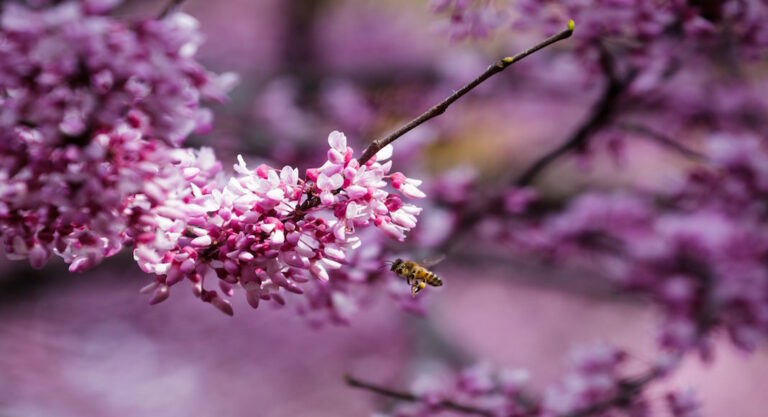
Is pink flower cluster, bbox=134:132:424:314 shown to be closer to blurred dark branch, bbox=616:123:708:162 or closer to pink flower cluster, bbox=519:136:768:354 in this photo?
blurred dark branch, bbox=616:123:708:162

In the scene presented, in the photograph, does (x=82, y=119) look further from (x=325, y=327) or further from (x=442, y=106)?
(x=325, y=327)

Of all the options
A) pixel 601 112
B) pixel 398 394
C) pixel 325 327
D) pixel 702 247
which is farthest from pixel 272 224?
pixel 325 327

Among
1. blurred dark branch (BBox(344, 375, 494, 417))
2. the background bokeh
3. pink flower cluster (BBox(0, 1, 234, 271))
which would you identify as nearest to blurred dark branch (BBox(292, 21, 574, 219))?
pink flower cluster (BBox(0, 1, 234, 271))

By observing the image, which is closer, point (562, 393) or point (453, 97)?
point (453, 97)

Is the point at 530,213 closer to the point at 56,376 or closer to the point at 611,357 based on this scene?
the point at 611,357

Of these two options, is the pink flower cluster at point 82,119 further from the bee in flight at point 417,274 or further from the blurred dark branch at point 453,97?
the bee in flight at point 417,274

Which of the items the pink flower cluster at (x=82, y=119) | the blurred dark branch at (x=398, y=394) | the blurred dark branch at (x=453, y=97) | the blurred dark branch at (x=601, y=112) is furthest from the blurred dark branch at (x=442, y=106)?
the blurred dark branch at (x=601, y=112)
